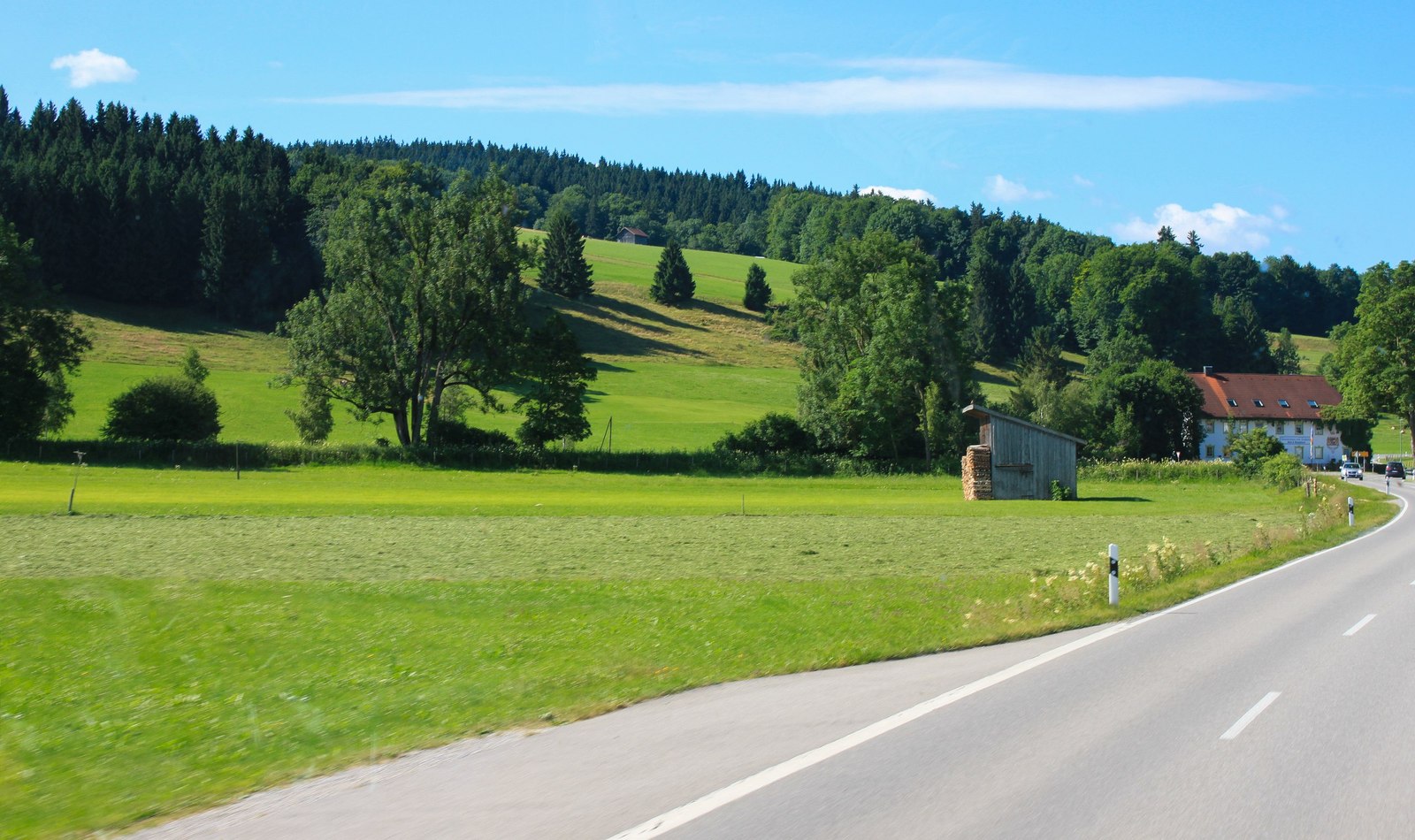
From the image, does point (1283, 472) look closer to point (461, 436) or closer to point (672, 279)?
point (461, 436)

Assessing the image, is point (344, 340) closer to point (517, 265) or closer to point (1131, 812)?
point (517, 265)

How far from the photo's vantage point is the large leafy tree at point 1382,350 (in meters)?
93.4

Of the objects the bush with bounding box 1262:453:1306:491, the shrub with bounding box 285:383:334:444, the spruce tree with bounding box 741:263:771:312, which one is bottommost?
the bush with bounding box 1262:453:1306:491

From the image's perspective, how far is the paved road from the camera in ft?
23.7

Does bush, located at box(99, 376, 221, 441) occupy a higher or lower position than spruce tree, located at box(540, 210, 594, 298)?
lower

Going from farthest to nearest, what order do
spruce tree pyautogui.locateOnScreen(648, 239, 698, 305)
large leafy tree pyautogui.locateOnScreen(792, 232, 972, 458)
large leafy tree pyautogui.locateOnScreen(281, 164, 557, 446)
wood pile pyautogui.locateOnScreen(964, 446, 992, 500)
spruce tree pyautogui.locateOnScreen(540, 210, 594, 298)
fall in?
spruce tree pyautogui.locateOnScreen(648, 239, 698, 305), spruce tree pyautogui.locateOnScreen(540, 210, 594, 298), large leafy tree pyautogui.locateOnScreen(792, 232, 972, 458), large leafy tree pyautogui.locateOnScreen(281, 164, 557, 446), wood pile pyautogui.locateOnScreen(964, 446, 992, 500)

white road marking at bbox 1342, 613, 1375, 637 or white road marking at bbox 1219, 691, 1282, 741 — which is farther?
white road marking at bbox 1342, 613, 1375, 637

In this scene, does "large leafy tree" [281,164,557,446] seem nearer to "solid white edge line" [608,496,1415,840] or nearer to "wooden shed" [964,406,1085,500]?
"wooden shed" [964,406,1085,500]

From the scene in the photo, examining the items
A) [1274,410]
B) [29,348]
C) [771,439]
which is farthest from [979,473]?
[1274,410]

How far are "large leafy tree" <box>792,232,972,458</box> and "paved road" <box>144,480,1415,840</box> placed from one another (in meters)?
64.5

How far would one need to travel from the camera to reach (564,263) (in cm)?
14138

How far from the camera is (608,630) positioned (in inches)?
637

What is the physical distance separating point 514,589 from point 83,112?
163459 mm

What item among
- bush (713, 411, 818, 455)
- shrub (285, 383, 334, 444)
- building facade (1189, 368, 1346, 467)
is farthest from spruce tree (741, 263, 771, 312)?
shrub (285, 383, 334, 444)
